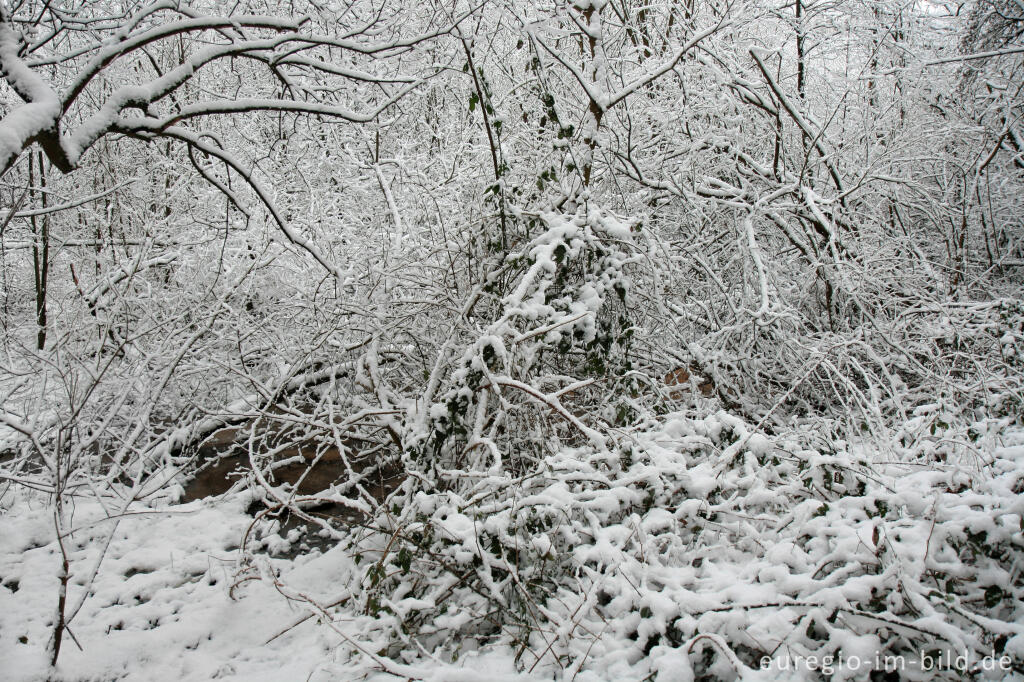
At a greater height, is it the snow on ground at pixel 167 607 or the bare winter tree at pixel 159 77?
the bare winter tree at pixel 159 77

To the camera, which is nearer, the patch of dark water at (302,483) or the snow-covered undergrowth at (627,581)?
the snow-covered undergrowth at (627,581)

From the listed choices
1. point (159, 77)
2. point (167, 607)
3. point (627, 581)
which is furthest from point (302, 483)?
point (627, 581)

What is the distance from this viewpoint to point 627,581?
8.89ft

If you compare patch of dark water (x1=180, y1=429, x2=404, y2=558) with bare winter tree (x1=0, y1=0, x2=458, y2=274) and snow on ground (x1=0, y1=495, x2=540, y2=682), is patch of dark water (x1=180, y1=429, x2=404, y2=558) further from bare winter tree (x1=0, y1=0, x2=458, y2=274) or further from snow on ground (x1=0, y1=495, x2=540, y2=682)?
bare winter tree (x1=0, y1=0, x2=458, y2=274)

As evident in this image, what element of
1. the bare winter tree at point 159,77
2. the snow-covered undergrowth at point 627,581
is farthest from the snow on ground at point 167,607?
the bare winter tree at point 159,77

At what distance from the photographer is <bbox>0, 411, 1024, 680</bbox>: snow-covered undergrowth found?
235 centimetres

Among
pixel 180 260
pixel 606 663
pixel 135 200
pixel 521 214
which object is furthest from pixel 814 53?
pixel 135 200

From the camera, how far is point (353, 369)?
535 cm

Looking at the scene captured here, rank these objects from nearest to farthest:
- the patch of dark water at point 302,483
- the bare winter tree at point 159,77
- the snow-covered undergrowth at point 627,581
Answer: the snow-covered undergrowth at point 627,581, the bare winter tree at point 159,77, the patch of dark water at point 302,483

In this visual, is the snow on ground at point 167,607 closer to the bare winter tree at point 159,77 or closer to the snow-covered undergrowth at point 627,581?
the snow-covered undergrowth at point 627,581

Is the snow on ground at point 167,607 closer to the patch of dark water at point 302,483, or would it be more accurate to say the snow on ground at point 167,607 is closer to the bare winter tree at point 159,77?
the patch of dark water at point 302,483

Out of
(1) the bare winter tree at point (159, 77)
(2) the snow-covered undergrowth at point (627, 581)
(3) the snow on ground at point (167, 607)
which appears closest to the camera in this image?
(2) the snow-covered undergrowth at point (627, 581)

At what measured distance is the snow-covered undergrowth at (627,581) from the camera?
7.70 feet

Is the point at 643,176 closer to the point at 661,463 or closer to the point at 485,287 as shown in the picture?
the point at 485,287
